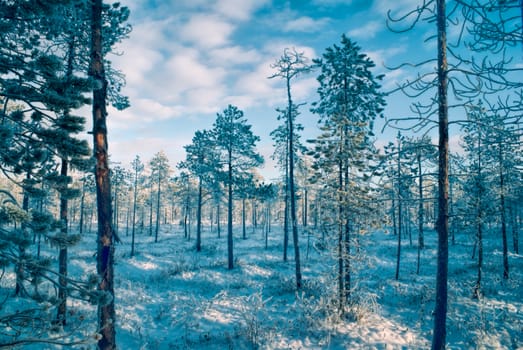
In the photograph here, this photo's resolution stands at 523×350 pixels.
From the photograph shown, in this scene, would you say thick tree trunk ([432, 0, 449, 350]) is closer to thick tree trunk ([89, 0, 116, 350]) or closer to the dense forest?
the dense forest

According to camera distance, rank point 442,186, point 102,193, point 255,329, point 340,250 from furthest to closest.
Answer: point 340,250
point 255,329
point 442,186
point 102,193

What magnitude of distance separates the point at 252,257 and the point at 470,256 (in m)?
24.7

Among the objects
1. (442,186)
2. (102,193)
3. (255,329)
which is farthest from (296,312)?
(102,193)

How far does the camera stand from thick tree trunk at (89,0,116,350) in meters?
6.27

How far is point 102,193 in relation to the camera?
6555 mm

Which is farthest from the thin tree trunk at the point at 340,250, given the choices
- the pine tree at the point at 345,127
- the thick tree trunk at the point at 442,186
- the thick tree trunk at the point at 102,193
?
the thick tree trunk at the point at 102,193

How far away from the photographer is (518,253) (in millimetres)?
30781

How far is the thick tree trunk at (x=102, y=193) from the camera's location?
20.6 feet

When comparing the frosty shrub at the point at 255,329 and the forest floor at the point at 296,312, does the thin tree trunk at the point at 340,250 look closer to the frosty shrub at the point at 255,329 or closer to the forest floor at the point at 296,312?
the forest floor at the point at 296,312

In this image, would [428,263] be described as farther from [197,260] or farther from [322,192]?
[197,260]

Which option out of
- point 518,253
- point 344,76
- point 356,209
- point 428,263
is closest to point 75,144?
point 356,209

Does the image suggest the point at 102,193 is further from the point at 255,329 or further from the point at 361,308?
the point at 361,308

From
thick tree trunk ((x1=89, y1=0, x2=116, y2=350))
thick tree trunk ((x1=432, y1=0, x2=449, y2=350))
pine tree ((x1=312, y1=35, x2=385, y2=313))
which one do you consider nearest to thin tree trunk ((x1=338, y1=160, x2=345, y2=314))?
pine tree ((x1=312, y1=35, x2=385, y2=313))

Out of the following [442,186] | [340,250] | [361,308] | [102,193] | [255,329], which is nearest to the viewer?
[102,193]
